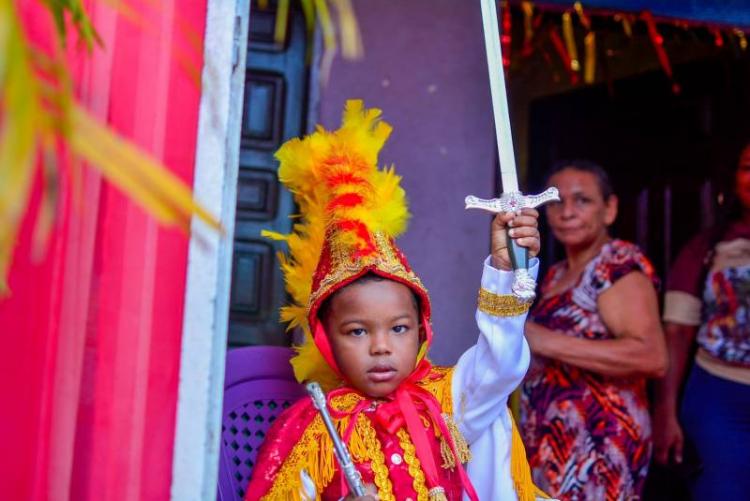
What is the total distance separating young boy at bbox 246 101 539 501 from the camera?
228 cm

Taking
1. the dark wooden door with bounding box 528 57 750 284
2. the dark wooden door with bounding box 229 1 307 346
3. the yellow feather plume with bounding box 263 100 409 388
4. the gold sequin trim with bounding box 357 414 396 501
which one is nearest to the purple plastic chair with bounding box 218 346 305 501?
the yellow feather plume with bounding box 263 100 409 388

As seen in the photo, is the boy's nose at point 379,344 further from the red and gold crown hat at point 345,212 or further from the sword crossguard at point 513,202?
the sword crossguard at point 513,202

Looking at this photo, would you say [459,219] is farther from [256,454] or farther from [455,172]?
[256,454]

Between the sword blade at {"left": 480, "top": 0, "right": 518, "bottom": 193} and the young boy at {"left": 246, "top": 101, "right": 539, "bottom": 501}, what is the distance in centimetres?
27

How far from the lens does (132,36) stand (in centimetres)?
188

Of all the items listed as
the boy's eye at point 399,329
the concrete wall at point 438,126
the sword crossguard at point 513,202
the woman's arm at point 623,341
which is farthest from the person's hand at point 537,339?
the sword crossguard at point 513,202

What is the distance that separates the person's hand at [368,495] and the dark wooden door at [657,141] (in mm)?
3262

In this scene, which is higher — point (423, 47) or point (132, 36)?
point (423, 47)

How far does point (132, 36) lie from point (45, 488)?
35.3 inches

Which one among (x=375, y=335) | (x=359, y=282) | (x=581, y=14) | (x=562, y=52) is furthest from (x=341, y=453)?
(x=562, y=52)

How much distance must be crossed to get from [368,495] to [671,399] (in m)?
2.06

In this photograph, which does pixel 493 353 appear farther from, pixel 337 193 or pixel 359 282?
pixel 337 193

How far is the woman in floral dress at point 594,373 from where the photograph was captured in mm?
3197

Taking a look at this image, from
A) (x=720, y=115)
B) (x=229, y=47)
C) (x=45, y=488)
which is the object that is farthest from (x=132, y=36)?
(x=720, y=115)
